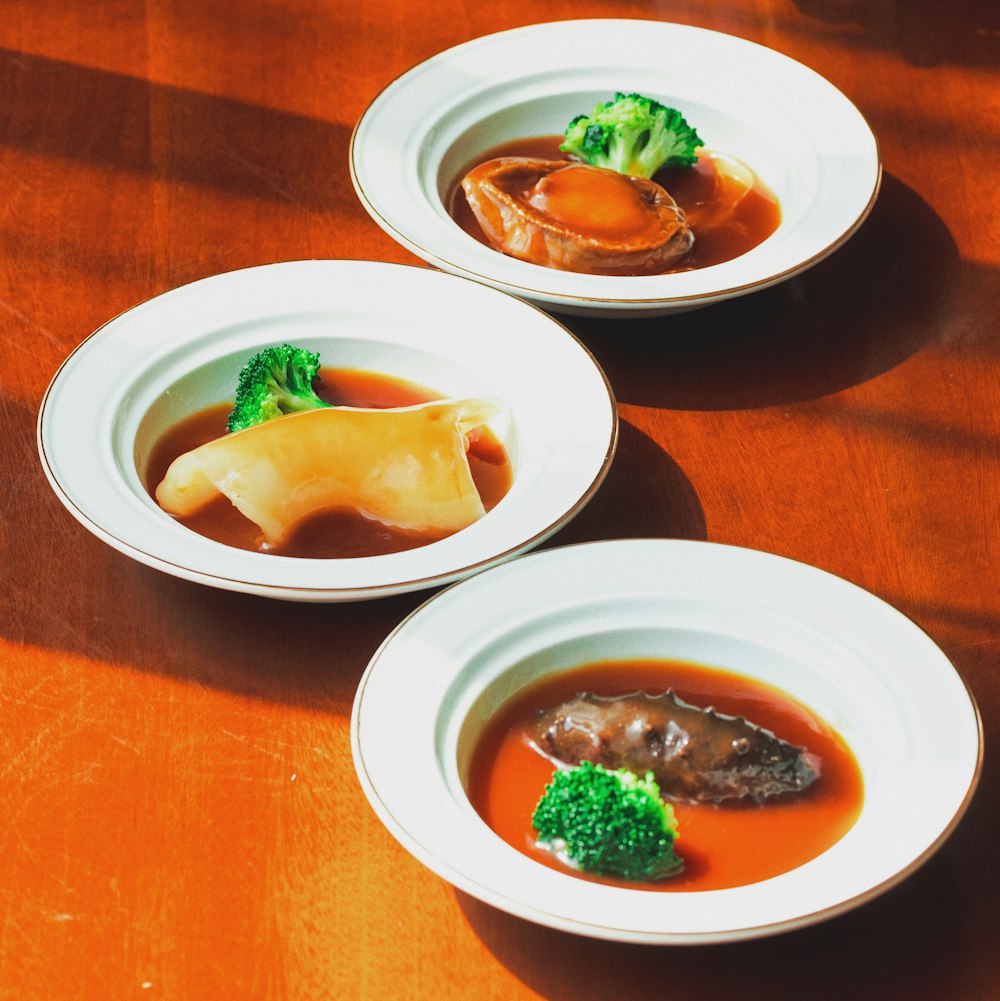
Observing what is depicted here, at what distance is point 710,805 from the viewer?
105cm

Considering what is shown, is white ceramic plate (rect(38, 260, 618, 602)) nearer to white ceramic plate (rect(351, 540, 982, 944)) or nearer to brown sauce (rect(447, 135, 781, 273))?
white ceramic plate (rect(351, 540, 982, 944))

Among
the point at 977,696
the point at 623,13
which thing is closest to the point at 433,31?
the point at 623,13

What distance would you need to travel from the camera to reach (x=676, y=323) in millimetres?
1722

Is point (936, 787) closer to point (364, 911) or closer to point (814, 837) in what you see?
point (814, 837)

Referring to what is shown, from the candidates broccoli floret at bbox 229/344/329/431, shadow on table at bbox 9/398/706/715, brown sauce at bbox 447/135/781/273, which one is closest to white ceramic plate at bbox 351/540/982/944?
shadow on table at bbox 9/398/706/715

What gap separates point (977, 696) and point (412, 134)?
1.16 metres

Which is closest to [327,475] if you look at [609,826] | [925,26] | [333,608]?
[333,608]

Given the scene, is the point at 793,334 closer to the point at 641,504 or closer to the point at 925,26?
the point at 641,504

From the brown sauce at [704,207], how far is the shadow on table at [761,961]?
3.15 ft

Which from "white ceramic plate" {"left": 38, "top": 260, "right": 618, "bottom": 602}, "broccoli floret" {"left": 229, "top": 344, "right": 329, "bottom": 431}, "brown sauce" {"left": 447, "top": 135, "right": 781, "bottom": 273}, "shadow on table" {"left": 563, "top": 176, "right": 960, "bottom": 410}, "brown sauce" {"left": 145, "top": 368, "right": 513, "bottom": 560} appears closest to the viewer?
"white ceramic plate" {"left": 38, "top": 260, "right": 618, "bottom": 602}

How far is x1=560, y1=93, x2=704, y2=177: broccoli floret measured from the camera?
1891 mm

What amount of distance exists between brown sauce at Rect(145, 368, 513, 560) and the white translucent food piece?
13mm

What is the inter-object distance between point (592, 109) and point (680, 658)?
121cm

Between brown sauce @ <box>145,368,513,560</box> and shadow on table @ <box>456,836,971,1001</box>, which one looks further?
brown sauce @ <box>145,368,513,560</box>
